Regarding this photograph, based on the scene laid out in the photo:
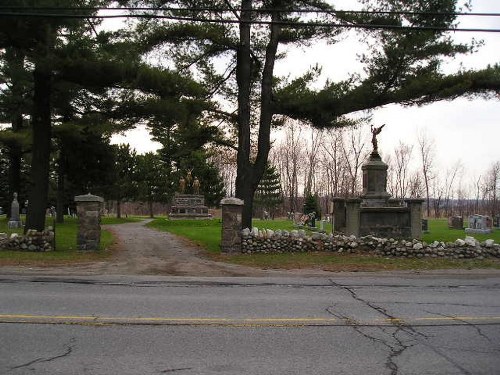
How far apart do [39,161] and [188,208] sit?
26.0 m

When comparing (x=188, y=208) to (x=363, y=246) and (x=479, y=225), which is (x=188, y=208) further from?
(x=363, y=246)

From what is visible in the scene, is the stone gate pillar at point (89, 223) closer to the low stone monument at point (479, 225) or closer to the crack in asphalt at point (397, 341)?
the crack in asphalt at point (397, 341)

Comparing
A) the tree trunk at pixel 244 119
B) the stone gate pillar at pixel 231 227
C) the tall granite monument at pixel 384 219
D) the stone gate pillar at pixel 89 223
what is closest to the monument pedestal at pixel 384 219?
the tall granite monument at pixel 384 219

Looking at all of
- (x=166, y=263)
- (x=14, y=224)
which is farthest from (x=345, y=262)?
(x=14, y=224)

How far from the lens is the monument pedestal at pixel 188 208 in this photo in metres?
43.8

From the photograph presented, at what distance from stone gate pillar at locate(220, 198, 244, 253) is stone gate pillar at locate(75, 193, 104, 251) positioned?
13.9ft

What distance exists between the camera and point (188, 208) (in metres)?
44.4

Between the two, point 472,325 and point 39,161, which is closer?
point 472,325

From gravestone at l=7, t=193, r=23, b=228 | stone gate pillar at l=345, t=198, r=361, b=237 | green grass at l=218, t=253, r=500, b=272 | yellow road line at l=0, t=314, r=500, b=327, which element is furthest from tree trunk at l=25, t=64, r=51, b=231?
yellow road line at l=0, t=314, r=500, b=327

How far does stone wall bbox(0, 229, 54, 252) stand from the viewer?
1633 cm

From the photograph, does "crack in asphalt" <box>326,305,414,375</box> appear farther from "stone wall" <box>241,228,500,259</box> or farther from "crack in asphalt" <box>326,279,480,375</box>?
"stone wall" <box>241,228,500,259</box>

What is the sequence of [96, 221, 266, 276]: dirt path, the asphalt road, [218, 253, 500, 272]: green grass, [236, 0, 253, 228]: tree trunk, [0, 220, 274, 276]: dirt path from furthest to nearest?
[236, 0, 253, 228]: tree trunk < [218, 253, 500, 272]: green grass < [96, 221, 266, 276]: dirt path < [0, 220, 274, 276]: dirt path < the asphalt road

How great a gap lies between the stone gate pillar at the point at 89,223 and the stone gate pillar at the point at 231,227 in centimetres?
425

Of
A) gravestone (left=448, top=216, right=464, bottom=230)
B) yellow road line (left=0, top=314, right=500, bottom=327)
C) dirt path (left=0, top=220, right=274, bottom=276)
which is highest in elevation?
gravestone (left=448, top=216, right=464, bottom=230)
